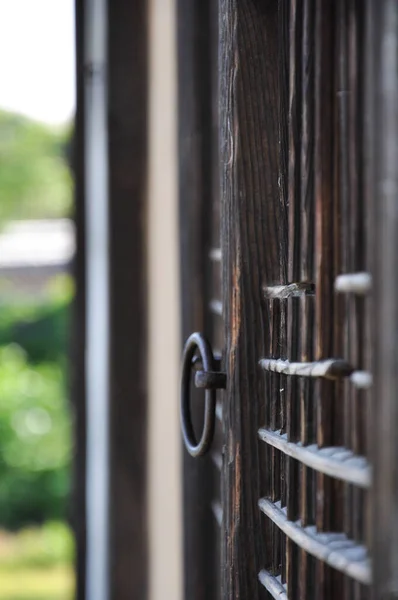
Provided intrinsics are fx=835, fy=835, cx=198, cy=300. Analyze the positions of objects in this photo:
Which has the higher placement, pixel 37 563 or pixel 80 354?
pixel 80 354

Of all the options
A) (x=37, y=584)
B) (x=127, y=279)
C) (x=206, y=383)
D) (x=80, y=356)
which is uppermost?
(x=127, y=279)

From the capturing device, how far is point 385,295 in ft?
1.71

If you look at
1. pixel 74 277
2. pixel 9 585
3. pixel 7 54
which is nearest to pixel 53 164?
pixel 7 54

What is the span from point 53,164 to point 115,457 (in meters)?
8.18

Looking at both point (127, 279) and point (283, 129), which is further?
point (127, 279)

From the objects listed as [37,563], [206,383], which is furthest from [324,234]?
[37,563]

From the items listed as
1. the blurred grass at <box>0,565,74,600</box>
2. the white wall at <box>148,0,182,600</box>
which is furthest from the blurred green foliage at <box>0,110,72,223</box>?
the white wall at <box>148,0,182,600</box>

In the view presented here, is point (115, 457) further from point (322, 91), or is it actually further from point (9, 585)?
point (9, 585)

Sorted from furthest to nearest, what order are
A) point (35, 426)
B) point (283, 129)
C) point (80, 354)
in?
point (35, 426) → point (80, 354) → point (283, 129)

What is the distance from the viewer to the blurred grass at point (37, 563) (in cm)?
623

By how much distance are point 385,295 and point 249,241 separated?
1.31 ft

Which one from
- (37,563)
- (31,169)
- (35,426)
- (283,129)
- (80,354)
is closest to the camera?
(283,129)

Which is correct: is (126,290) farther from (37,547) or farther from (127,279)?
(37,547)

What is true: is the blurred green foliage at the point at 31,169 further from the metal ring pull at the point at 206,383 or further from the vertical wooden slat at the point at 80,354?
the metal ring pull at the point at 206,383
